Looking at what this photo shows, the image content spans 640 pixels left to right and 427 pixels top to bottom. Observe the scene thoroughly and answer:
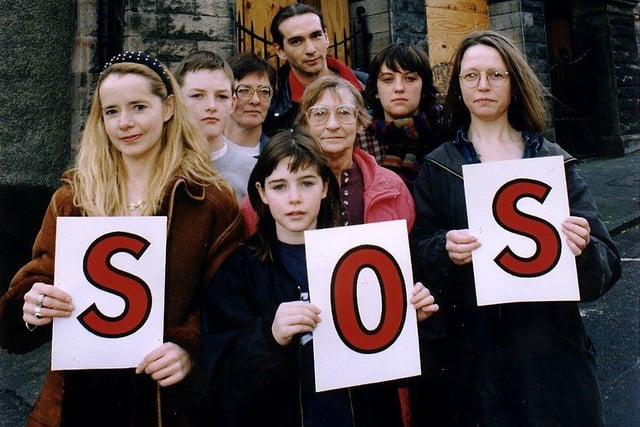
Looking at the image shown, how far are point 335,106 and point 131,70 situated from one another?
789 millimetres

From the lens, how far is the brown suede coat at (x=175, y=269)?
162cm

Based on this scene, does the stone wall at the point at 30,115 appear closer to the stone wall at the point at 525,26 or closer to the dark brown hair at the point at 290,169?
the dark brown hair at the point at 290,169

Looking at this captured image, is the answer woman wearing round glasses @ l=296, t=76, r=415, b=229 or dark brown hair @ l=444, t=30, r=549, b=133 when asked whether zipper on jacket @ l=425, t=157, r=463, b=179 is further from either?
dark brown hair @ l=444, t=30, r=549, b=133

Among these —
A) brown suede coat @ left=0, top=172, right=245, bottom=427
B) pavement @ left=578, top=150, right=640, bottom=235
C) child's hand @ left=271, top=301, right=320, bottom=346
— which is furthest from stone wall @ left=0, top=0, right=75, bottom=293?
pavement @ left=578, top=150, right=640, bottom=235

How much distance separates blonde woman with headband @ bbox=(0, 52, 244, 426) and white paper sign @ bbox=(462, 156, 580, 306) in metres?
0.84

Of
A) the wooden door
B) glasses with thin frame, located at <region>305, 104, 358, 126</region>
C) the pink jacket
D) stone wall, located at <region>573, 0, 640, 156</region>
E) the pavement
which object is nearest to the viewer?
the pink jacket

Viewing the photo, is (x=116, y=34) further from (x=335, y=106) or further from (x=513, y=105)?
(x=513, y=105)

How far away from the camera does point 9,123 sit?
15.2 feet

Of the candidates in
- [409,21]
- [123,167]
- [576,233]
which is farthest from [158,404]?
[409,21]

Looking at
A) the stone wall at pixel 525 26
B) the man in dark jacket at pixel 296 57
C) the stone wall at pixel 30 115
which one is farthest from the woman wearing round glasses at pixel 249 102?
the stone wall at pixel 525 26

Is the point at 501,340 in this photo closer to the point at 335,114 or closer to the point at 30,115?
the point at 335,114

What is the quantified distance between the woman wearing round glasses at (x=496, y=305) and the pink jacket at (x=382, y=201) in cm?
7

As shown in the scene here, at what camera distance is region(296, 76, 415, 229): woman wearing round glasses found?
193 cm

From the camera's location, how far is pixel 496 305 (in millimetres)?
1783
